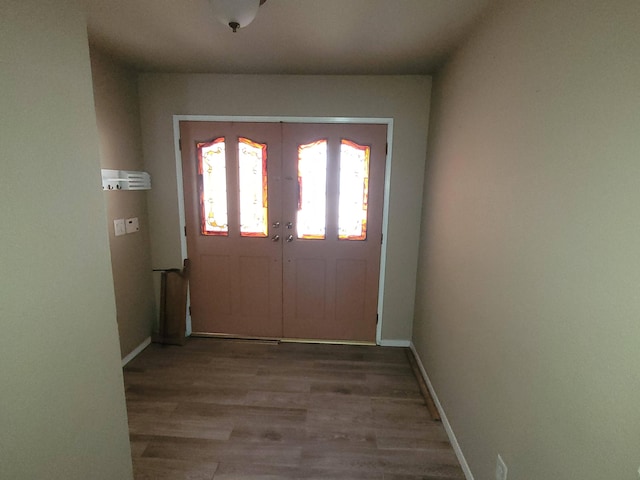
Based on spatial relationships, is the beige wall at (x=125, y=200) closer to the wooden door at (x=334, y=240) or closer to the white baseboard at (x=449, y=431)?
the wooden door at (x=334, y=240)

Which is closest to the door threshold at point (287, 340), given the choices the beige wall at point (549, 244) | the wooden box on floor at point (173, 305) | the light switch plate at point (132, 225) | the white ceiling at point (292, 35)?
the wooden box on floor at point (173, 305)

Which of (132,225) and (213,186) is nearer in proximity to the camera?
(132,225)

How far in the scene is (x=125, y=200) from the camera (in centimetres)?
252

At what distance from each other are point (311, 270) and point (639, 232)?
2342mm

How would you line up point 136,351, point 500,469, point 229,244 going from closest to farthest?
1. point 500,469
2. point 136,351
3. point 229,244

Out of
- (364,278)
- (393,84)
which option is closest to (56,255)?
(364,278)

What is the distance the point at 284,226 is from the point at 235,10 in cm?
173

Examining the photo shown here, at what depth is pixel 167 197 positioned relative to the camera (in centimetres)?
282

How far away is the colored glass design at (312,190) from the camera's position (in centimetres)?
268

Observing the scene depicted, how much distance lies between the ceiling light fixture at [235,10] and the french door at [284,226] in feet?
4.02

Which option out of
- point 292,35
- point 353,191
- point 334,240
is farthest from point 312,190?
point 292,35

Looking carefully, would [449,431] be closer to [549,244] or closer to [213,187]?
[549,244]

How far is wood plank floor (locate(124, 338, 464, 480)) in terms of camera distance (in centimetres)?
166

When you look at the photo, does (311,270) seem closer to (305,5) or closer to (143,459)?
(143,459)
